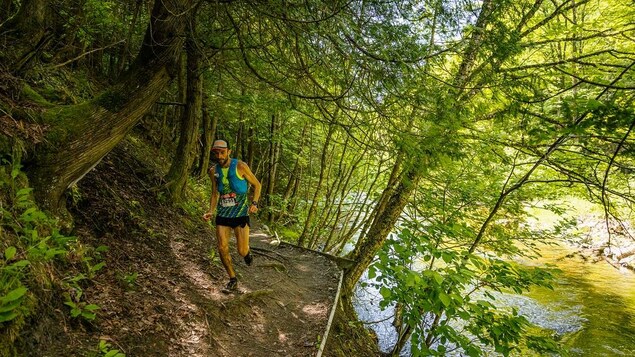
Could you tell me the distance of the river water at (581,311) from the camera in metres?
10.8

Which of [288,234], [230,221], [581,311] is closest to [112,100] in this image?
[230,221]

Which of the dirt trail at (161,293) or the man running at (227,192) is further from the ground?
the man running at (227,192)

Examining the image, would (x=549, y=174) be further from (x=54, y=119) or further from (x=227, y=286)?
(x=54, y=119)

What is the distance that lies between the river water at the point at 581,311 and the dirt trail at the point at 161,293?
204 inches

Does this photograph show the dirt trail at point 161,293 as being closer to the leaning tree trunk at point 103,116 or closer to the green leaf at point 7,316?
the green leaf at point 7,316

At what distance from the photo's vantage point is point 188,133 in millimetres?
7125

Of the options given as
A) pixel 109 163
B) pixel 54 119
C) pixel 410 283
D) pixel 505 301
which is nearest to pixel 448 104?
pixel 410 283

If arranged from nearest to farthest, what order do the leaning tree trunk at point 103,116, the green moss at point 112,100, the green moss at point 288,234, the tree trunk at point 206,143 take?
the leaning tree trunk at point 103,116 → the green moss at point 112,100 → the tree trunk at point 206,143 → the green moss at point 288,234

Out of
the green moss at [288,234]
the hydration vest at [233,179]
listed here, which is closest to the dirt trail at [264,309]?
the hydration vest at [233,179]

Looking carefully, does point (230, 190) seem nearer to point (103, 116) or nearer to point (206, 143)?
point (103, 116)

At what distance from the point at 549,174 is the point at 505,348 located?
162 inches

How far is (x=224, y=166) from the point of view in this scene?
191 inches

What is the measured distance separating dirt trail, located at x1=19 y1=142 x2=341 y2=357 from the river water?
5177 mm

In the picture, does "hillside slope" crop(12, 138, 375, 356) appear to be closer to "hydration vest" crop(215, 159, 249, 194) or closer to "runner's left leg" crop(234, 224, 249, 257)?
"runner's left leg" crop(234, 224, 249, 257)
